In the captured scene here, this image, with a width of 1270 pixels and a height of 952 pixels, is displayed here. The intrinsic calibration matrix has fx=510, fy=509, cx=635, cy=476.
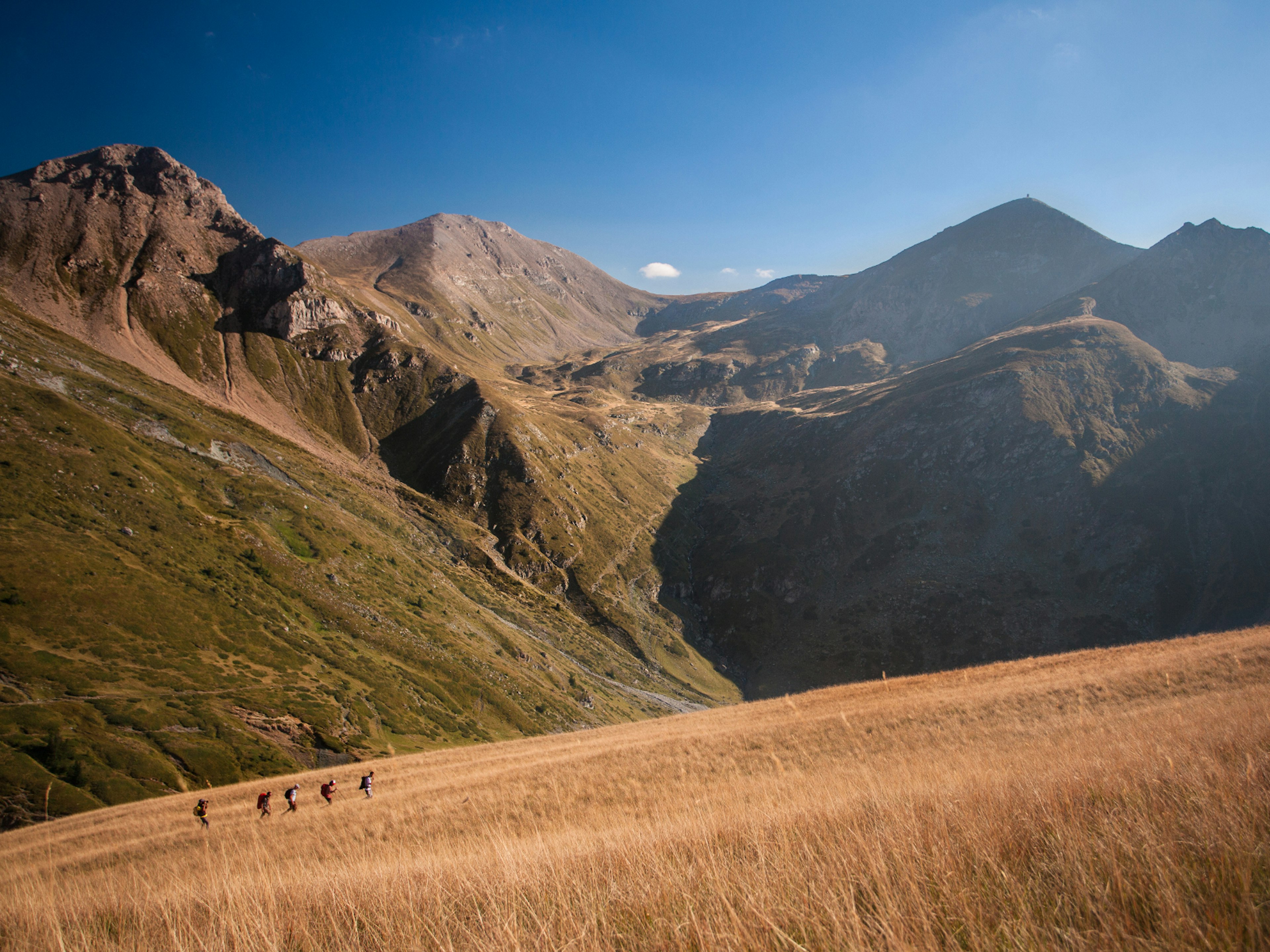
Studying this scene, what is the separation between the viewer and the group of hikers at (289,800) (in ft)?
62.6

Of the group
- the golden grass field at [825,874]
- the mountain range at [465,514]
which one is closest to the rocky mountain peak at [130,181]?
the mountain range at [465,514]

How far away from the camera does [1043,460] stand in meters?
126

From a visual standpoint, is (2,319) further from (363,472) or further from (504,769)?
(504,769)

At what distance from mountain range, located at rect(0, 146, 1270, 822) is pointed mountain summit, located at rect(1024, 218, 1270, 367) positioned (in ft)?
3.93

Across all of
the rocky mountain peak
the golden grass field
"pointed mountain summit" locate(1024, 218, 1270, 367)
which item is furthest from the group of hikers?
"pointed mountain summit" locate(1024, 218, 1270, 367)

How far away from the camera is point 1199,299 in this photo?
184 m

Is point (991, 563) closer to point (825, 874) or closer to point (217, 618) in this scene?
point (825, 874)

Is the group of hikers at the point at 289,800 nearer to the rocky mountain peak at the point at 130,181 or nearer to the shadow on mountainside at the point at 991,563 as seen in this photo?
the shadow on mountainside at the point at 991,563

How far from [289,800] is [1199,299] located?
283 metres

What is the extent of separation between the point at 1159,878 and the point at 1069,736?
42.3 feet

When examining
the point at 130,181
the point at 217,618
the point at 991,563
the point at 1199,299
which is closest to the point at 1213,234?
the point at 1199,299

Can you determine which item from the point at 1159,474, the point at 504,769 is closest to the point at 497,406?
the point at 504,769

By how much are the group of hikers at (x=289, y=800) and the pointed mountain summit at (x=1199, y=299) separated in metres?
244

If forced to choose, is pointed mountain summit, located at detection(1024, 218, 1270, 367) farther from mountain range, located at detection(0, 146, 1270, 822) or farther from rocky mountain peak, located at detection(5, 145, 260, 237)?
rocky mountain peak, located at detection(5, 145, 260, 237)
